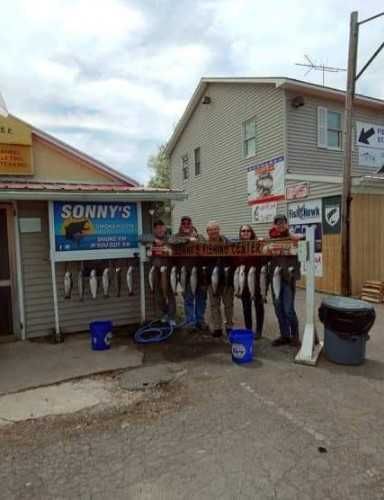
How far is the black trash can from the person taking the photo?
173 inches

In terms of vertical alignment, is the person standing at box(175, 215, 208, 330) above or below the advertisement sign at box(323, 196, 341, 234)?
below

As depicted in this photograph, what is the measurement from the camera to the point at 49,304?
6145 mm

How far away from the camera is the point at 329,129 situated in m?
12.0

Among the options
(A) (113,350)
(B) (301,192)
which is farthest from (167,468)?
(B) (301,192)

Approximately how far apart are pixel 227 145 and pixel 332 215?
5.95m

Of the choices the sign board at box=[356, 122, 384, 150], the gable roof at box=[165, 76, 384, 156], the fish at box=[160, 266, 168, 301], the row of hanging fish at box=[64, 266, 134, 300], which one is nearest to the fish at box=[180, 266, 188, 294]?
the fish at box=[160, 266, 168, 301]

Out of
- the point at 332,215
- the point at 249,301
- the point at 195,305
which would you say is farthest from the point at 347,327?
the point at 332,215

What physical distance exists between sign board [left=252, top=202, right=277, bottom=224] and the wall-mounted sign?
71cm

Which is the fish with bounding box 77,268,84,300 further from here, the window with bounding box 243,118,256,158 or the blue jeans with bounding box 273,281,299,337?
the window with bounding box 243,118,256,158

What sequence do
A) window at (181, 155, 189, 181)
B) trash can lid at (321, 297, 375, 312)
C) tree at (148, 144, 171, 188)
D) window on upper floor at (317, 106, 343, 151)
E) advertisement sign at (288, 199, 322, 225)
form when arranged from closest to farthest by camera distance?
1. trash can lid at (321, 297, 375, 312)
2. advertisement sign at (288, 199, 322, 225)
3. window on upper floor at (317, 106, 343, 151)
4. window at (181, 155, 189, 181)
5. tree at (148, 144, 171, 188)

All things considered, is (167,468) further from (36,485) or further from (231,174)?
(231,174)

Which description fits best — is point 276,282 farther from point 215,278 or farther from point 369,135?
point 369,135

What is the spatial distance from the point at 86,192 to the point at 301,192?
21.5 ft

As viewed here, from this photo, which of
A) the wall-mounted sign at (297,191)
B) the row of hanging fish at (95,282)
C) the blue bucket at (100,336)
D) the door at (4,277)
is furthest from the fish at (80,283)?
the wall-mounted sign at (297,191)
